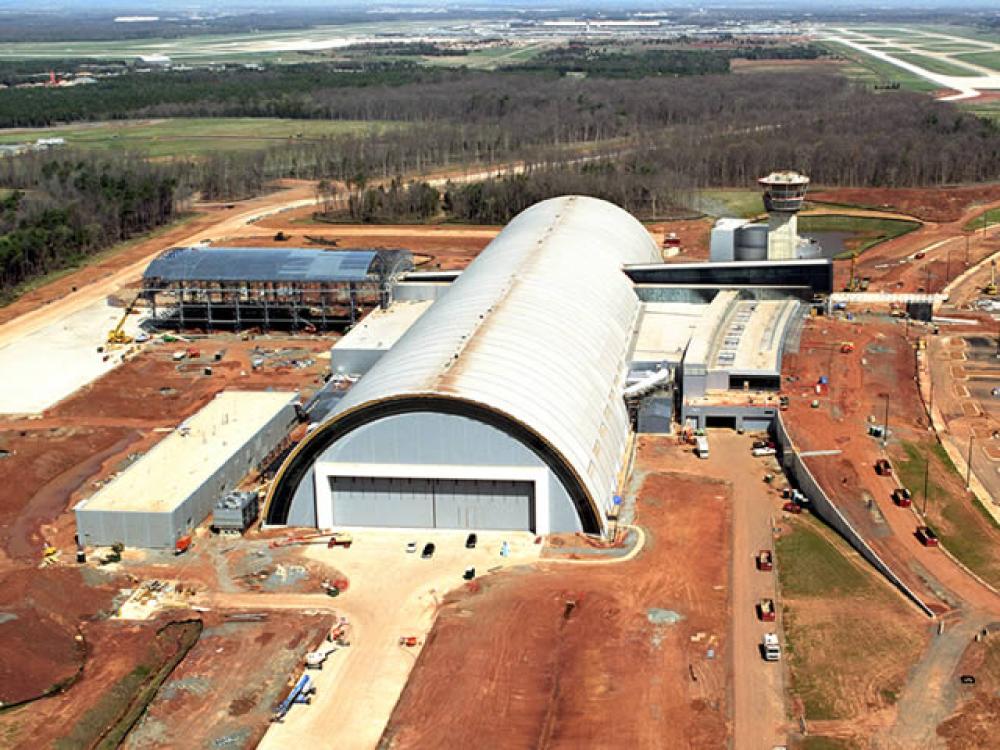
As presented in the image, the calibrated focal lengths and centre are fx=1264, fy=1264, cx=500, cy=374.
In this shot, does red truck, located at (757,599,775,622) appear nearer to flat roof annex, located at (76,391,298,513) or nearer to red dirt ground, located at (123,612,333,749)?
red dirt ground, located at (123,612,333,749)

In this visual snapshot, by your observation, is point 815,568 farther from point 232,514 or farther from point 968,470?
point 232,514

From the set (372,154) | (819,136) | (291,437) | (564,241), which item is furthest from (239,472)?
(819,136)

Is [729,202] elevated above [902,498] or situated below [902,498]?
above

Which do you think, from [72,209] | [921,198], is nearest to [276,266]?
[72,209]

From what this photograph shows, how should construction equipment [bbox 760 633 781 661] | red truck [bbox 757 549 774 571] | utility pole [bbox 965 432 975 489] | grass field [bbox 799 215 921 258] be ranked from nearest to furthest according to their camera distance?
construction equipment [bbox 760 633 781 661]
red truck [bbox 757 549 774 571]
utility pole [bbox 965 432 975 489]
grass field [bbox 799 215 921 258]

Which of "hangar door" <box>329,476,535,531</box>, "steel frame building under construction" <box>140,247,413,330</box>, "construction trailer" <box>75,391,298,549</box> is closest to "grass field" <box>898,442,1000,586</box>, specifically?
"hangar door" <box>329,476,535,531</box>

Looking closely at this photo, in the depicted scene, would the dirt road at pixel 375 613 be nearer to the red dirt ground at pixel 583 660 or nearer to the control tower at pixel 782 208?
the red dirt ground at pixel 583 660
